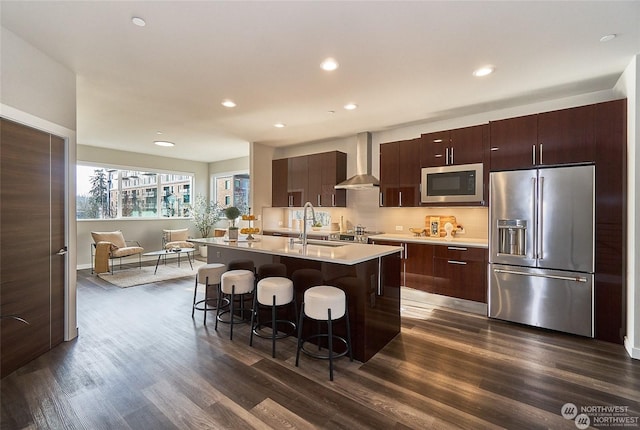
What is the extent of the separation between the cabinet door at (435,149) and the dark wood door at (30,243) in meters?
4.40

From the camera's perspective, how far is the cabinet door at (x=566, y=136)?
3.04 m

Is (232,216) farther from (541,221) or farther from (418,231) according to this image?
(541,221)

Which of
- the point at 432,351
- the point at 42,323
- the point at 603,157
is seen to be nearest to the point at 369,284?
the point at 432,351

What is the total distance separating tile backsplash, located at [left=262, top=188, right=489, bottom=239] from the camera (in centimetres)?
432

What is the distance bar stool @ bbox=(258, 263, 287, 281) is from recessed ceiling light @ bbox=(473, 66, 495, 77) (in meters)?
2.85

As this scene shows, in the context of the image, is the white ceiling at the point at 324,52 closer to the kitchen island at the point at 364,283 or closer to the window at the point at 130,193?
the kitchen island at the point at 364,283

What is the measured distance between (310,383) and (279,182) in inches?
178

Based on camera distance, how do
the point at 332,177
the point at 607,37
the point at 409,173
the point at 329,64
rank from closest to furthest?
1. the point at 607,37
2. the point at 329,64
3. the point at 409,173
4. the point at 332,177

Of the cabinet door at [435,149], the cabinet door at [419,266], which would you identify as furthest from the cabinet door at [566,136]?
the cabinet door at [419,266]

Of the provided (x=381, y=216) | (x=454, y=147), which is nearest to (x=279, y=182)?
(x=381, y=216)

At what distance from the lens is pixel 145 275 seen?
5.77m

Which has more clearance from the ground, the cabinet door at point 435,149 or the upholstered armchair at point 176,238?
the cabinet door at point 435,149

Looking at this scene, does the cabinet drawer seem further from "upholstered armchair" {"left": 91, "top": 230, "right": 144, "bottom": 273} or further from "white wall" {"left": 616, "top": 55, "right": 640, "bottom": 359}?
"upholstered armchair" {"left": 91, "top": 230, "right": 144, "bottom": 273}

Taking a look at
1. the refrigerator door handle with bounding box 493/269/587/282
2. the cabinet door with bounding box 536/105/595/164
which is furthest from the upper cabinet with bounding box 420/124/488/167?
the refrigerator door handle with bounding box 493/269/587/282
